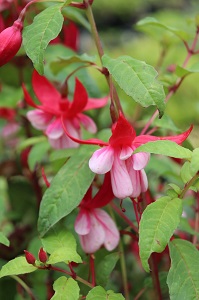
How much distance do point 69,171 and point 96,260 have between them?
5.1 inches

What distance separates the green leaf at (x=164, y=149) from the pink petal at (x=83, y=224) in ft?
0.49

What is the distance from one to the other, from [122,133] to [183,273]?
16 centimetres

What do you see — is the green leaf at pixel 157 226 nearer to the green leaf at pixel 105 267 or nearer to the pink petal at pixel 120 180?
the pink petal at pixel 120 180

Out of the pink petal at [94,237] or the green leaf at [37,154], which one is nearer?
the pink petal at [94,237]

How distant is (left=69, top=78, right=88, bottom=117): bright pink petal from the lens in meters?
0.73

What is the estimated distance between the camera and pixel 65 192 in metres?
0.67

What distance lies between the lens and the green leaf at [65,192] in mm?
649

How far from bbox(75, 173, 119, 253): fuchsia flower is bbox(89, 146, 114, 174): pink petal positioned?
0.22 feet

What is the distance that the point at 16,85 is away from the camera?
46.4 inches

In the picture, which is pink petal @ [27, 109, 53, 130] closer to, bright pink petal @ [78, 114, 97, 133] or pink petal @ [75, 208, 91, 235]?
bright pink petal @ [78, 114, 97, 133]

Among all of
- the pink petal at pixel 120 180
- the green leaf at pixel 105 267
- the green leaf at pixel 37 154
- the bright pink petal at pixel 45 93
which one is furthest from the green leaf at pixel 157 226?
the green leaf at pixel 37 154

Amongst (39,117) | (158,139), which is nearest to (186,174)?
(158,139)

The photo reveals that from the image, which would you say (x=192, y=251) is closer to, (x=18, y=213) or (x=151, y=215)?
(x=151, y=215)

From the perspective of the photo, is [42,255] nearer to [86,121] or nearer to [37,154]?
[86,121]
